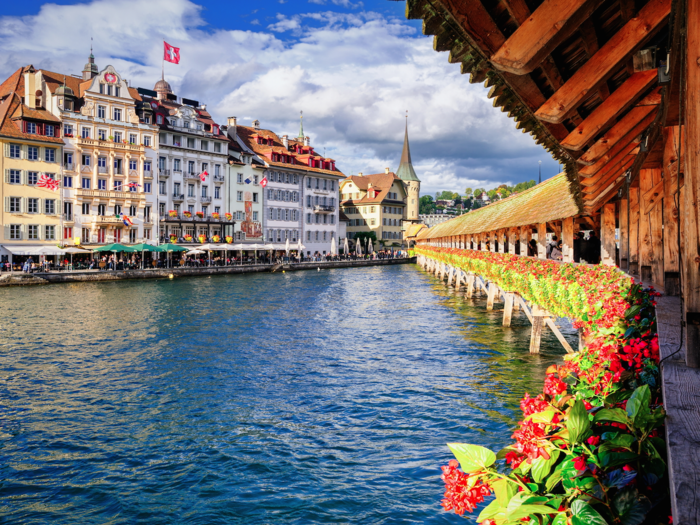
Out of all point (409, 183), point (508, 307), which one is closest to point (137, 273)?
point (508, 307)

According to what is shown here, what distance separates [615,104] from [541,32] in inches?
117

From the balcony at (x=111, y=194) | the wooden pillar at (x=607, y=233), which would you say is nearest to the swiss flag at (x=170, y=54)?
the balcony at (x=111, y=194)

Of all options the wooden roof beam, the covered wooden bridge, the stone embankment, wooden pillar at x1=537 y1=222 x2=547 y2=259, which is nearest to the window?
the stone embankment

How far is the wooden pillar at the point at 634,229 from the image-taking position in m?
12.7

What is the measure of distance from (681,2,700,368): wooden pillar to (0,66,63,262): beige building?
48.0 m

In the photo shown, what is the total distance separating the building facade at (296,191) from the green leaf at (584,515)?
6548 cm

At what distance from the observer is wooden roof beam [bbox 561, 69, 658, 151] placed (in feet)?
17.8

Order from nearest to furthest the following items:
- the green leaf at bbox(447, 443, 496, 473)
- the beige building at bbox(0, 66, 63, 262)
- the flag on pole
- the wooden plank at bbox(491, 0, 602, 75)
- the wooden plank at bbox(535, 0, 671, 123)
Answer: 1. the green leaf at bbox(447, 443, 496, 473)
2. the wooden plank at bbox(491, 0, 602, 75)
3. the wooden plank at bbox(535, 0, 671, 123)
4. the flag on pole
5. the beige building at bbox(0, 66, 63, 262)

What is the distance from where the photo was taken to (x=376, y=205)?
9344 cm

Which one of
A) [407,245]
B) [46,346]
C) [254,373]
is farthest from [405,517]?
[407,245]

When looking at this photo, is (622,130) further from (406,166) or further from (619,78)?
(406,166)

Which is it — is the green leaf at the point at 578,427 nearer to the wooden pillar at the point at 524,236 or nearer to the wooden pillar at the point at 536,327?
the wooden pillar at the point at 536,327

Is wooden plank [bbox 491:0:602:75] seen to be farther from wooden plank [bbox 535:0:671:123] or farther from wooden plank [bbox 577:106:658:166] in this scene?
wooden plank [bbox 577:106:658:166]

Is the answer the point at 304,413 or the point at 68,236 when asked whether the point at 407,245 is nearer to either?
the point at 68,236
